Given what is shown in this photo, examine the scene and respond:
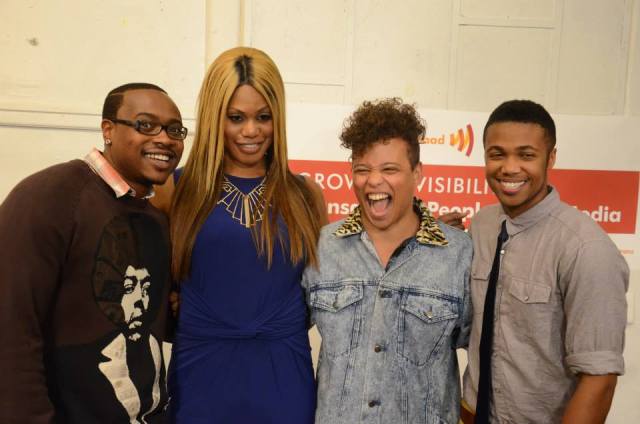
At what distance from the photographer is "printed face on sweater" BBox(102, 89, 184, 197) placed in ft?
4.75

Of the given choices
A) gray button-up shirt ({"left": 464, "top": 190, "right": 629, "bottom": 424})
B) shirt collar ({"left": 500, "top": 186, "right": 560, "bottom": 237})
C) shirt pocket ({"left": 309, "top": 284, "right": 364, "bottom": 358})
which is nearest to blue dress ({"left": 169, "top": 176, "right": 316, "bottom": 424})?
shirt pocket ({"left": 309, "top": 284, "right": 364, "bottom": 358})

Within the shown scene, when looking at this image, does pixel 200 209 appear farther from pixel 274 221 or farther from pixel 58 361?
pixel 58 361

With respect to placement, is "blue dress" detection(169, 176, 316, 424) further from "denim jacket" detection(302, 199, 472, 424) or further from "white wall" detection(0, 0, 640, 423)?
"white wall" detection(0, 0, 640, 423)

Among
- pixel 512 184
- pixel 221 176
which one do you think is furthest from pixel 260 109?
pixel 512 184

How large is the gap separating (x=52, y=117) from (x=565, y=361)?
243 centimetres

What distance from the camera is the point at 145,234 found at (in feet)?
4.96

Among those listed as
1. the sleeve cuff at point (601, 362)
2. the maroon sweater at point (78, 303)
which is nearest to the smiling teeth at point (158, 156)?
the maroon sweater at point (78, 303)

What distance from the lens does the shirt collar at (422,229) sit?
1.64 meters

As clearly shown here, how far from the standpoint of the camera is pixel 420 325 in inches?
62.5

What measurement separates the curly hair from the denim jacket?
9.8 inches

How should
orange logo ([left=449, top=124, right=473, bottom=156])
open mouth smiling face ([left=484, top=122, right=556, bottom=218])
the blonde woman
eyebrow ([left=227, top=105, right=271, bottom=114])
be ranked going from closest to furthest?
open mouth smiling face ([left=484, top=122, right=556, bottom=218])
the blonde woman
eyebrow ([left=227, top=105, right=271, bottom=114])
orange logo ([left=449, top=124, right=473, bottom=156])

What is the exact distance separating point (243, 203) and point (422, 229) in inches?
23.0

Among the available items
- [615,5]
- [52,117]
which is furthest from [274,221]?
[615,5]

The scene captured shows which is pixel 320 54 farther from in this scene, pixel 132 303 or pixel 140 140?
pixel 132 303
